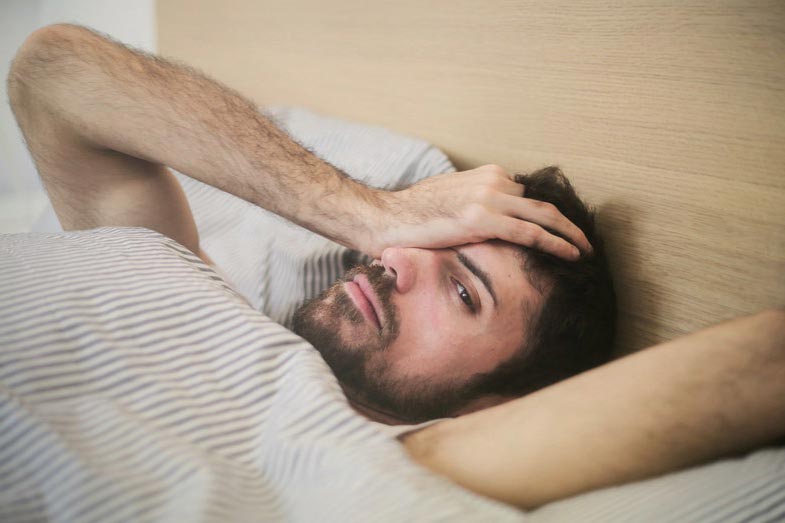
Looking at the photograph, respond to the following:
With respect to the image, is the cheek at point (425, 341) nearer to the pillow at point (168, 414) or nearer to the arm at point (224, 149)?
the arm at point (224, 149)

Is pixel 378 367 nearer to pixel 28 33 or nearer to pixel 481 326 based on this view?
pixel 481 326

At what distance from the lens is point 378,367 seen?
0.74m

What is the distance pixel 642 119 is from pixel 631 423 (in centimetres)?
43

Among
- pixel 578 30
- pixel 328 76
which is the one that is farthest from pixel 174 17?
pixel 578 30

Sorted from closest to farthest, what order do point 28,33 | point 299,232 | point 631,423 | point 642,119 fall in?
1. point 631,423
2. point 642,119
3. point 299,232
4. point 28,33

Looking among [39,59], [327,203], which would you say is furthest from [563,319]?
[39,59]

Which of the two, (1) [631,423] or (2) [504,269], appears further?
(2) [504,269]

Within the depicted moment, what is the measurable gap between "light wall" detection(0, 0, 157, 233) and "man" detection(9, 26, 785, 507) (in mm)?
884

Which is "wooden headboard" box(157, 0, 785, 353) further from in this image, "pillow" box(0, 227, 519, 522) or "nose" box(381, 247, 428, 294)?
"pillow" box(0, 227, 519, 522)

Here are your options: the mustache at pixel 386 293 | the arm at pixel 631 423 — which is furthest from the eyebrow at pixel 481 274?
the arm at pixel 631 423

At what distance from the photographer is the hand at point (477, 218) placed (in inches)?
27.3

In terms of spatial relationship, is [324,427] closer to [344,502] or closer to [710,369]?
[344,502]

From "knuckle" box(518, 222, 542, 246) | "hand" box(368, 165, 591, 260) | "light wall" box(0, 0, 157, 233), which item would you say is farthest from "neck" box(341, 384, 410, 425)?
"light wall" box(0, 0, 157, 233)

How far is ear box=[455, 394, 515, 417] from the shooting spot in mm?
734
